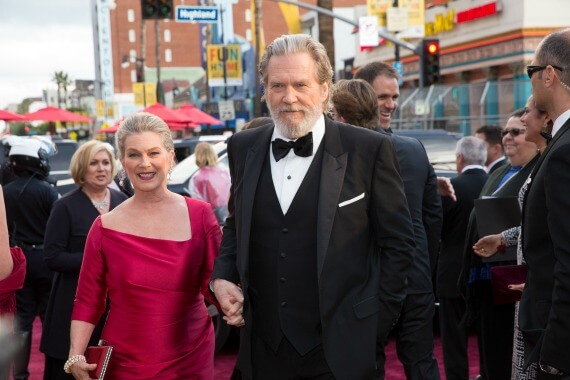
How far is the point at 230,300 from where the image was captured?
11.3ft

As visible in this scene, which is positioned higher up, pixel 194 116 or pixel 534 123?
pixel 534 123

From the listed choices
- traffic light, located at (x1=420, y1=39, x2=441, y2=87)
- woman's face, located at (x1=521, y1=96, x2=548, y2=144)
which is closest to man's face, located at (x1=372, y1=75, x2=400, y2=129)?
woman's face, located at (x1=521, y1=96, x2=548, y2=144)

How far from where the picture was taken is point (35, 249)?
7.27 meters

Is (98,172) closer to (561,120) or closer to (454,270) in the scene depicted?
(454,270)

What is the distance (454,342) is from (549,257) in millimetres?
3472

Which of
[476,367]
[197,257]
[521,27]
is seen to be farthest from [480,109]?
[197,257]

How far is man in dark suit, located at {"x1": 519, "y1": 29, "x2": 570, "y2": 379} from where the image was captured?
313cm

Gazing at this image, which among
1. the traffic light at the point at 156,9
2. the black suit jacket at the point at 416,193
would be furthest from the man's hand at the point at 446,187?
the traffic light at the point at 156,9

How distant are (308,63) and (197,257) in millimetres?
1128

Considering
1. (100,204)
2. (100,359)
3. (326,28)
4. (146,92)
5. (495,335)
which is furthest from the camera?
(146,92)

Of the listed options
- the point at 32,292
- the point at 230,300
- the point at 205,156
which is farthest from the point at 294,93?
the point at 205,156

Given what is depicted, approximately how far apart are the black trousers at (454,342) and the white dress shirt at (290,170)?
3.55m

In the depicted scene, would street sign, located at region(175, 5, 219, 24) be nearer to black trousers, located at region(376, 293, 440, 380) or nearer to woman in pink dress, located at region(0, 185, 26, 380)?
black trousers, located at region(376, 293, 440, 380)

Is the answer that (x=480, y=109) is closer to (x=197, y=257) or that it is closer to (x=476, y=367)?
(x=476, y=367)
